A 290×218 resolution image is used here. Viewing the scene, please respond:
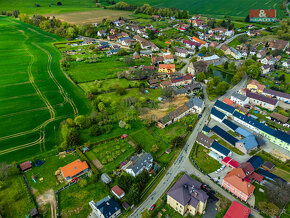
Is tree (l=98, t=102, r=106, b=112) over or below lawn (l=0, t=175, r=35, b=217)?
over

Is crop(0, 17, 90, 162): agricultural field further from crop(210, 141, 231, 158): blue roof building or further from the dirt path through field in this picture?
crop(210, 141, 231, 158): blue roof building

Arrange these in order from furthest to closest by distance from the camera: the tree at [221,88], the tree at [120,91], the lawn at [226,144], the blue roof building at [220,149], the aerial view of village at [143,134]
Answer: the tree at [120,91], the tree at [221,88], the lawn at [226,144], the blue roof building at [220,149], the aerial view of village at [143,134]

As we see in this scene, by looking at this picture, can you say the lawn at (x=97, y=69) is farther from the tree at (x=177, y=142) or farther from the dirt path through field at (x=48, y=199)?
the dirt path through field at (x=48, y=199)

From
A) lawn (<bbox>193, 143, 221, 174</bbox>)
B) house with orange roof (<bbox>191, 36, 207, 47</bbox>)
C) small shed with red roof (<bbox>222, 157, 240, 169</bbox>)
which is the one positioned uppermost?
house with orange roof (<bbox>191, 36, 207, 47</bbox>)

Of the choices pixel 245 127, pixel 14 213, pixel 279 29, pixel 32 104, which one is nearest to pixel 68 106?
pixel 32 104

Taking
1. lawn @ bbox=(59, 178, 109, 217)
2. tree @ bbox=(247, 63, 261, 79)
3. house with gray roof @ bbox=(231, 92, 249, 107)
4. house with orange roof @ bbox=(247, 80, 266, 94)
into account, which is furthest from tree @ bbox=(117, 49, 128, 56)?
lawn @ bbox=(59, 178, 109, 217)

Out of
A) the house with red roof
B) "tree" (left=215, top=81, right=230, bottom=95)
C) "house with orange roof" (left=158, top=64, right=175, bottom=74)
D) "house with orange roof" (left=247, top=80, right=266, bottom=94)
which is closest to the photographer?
the house with red roof

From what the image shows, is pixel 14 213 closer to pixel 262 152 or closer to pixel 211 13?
pixel 262 152

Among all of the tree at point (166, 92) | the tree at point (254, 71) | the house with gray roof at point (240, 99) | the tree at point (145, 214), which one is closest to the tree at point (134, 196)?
the tree at point (145, 214)
